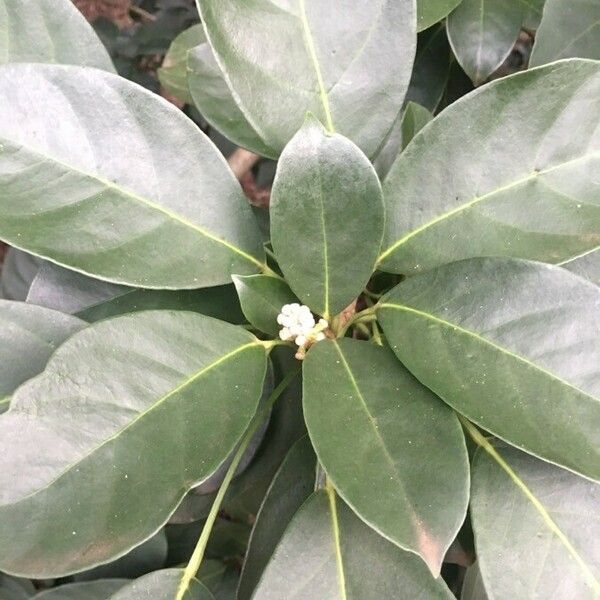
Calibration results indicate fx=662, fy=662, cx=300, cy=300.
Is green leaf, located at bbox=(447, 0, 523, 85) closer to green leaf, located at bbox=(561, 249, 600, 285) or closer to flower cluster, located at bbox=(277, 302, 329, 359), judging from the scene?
green leaf, located at bbox=(561, 249, 600, 285)

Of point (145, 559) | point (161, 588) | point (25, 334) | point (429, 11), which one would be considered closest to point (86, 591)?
point (145, 559)

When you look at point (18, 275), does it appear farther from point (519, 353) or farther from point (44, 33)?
point (519, 353)

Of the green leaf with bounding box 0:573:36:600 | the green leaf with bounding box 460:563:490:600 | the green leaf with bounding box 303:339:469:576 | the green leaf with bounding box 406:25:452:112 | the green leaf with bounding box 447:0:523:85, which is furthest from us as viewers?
the green leaf with bounding box 0:573:36:600

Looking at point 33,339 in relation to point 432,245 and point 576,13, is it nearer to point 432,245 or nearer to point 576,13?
point 432,245

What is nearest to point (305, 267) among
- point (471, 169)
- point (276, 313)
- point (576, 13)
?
point (276, 313)

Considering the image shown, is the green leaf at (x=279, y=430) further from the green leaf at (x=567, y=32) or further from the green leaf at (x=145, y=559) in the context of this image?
the green leaf at (x=567, y=32)

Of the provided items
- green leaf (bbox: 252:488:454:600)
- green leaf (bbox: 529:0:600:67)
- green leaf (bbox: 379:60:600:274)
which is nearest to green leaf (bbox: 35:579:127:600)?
green leaf (bbox: 252:488:454:600)
